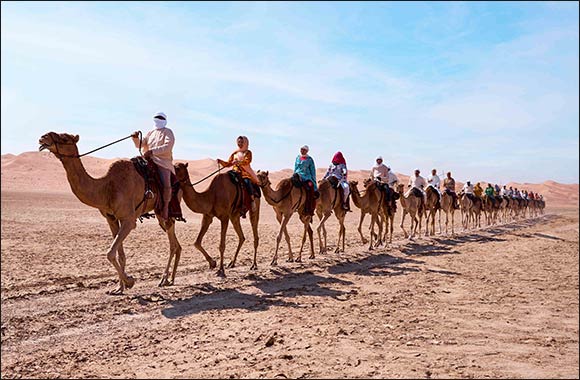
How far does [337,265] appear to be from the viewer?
12.4 metres

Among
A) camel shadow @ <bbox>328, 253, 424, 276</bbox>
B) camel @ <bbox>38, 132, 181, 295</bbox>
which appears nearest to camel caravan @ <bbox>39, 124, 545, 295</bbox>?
camel @ <bbox>38, 132, 181, 295</bbox>

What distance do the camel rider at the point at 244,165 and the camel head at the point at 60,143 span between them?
385cm

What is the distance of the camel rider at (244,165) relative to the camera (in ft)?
37.2

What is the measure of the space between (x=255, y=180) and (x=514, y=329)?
7029 millimetres

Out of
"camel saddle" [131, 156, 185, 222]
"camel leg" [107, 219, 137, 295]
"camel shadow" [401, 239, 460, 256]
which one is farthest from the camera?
"camel shadow" [401, 239, 460, 256]

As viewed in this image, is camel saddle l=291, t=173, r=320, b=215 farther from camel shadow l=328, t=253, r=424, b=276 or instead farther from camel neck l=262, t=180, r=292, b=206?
camel shadow l=328, t=253, r=424, b=276

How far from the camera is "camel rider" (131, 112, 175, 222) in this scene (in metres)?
9.03

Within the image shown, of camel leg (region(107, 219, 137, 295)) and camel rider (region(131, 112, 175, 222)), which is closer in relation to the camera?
camel leg (region(107, 219, 137, 295))

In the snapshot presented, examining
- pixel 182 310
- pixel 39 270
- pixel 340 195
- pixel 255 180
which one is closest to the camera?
pixel 182 310

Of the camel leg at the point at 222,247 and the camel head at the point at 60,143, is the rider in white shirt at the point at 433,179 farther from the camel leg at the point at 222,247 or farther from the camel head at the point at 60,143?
the camel head at the point at 60,143

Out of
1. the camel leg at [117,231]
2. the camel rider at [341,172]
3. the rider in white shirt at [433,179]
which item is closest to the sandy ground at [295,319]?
the camel leg at [117,231]

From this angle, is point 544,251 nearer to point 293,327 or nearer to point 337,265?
point 337,265

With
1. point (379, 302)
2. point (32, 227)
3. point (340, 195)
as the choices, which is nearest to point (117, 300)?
point (379, 302)

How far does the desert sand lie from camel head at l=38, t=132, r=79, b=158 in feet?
8.22
